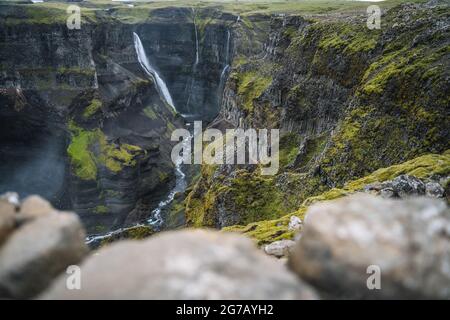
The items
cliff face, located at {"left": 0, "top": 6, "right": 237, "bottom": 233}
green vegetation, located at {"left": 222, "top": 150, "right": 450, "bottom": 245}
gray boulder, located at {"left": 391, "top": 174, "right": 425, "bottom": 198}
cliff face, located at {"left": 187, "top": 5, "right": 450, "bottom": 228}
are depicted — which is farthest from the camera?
cliff face, located at {"left": 0, "top": 6, "right": 237, "bottom": 233}

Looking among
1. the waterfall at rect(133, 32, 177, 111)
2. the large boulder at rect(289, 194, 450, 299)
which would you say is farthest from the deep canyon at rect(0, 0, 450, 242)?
the large boulder at rect(289, 194, 450, 299)

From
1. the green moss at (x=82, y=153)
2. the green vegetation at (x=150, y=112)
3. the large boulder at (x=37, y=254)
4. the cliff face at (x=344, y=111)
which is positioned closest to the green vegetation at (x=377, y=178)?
the cliff face at (x=344, y=111)

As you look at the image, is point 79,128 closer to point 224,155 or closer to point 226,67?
point 224,155

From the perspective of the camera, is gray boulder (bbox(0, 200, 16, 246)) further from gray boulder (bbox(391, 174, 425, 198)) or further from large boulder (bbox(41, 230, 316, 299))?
gray boulder (bbox(391, 174, 425, 198))

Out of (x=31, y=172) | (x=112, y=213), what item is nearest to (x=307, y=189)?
(x=112, y=213)

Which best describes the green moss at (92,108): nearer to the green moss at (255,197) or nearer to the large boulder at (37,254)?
the green moss at (255,197)
